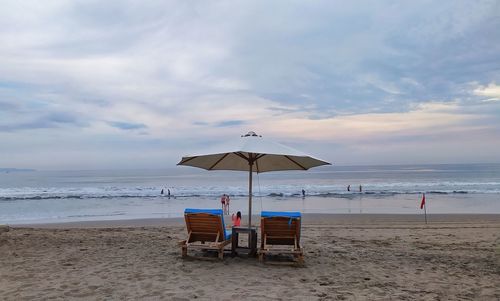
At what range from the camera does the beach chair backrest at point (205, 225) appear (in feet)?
22.5

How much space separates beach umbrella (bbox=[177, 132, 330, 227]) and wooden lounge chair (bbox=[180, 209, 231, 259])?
0.60 meters

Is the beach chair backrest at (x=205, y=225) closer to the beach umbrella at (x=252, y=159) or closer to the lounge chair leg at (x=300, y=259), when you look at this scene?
the beach umbrella at (x=252, y=159)

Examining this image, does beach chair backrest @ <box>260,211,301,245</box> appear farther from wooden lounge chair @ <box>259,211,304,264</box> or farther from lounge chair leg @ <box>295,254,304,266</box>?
lounge chair leg @ <box>295,254,304,266</box>

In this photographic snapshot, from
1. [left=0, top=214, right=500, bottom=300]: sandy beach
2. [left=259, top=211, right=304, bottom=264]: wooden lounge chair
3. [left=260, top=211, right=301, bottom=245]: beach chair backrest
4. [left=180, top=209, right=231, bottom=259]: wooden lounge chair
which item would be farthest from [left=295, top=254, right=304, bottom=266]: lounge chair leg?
[left=180, top=209, right=231, bottom=259]: wooden lounge chair

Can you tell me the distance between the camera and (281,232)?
6844 mm

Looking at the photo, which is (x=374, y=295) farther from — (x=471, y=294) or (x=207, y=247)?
(x=207, y=247)

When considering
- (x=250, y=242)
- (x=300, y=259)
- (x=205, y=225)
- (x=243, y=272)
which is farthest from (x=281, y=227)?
(x=205, y=225)

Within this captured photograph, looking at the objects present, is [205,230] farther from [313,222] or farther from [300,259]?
[313,222]

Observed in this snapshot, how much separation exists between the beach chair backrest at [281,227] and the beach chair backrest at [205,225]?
2.44ft

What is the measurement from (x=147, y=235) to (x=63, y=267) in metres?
3.79

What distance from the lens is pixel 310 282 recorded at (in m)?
5.59

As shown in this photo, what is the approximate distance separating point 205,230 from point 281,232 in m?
1.33

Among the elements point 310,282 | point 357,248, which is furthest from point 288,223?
point 357,248

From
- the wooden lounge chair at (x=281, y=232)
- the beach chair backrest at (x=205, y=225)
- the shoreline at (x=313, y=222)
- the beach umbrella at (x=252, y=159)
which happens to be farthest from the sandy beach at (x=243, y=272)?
the shoreline at (x=313, y=222)
